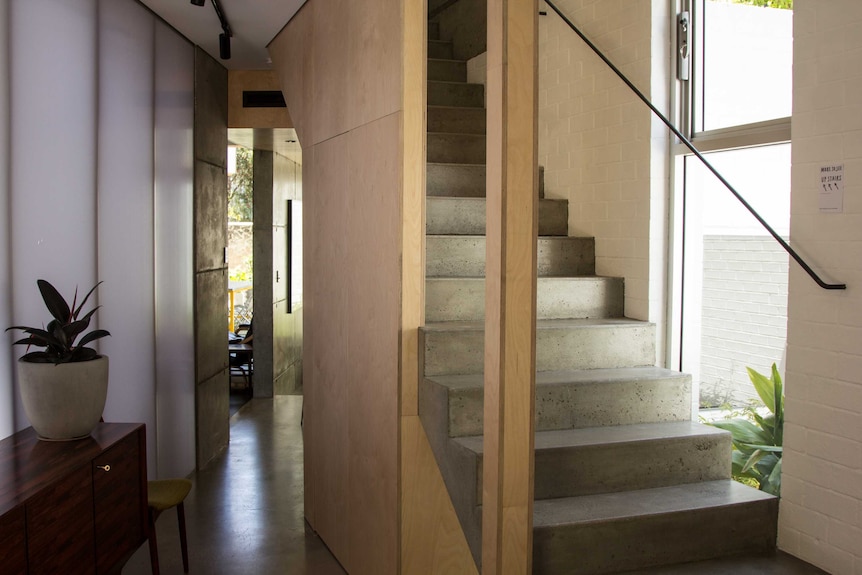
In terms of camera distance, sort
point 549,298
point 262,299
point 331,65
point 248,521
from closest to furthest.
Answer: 1. point 549,298
2. point 331,65
3. point 248,521
4. point 262,299

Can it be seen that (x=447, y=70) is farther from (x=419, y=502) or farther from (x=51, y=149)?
(x=419, y=502)

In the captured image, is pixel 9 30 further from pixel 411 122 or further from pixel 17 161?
pixel 411 122

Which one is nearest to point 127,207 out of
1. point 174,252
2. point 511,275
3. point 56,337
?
point 174,252

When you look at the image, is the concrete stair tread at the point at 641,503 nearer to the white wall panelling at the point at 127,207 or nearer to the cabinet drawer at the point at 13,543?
the cabinet drawer at the point at 13,543

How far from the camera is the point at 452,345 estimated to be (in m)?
3.44

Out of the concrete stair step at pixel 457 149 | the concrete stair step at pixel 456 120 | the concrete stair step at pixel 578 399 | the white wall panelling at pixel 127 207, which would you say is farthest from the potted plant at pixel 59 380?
the concrete stair step at pixel 456 120

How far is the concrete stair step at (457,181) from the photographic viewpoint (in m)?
4.54

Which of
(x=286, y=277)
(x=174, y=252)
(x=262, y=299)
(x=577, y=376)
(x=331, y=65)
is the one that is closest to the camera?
(x=577, y=376)

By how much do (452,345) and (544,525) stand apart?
94 centimetres

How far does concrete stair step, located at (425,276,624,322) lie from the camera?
3814 millimetres

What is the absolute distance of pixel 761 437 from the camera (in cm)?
357

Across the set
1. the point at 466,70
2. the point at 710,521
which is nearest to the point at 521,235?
the point at 710,521

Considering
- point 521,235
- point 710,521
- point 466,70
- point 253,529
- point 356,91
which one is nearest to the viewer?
point 521,235

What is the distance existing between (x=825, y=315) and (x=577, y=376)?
1.04m
